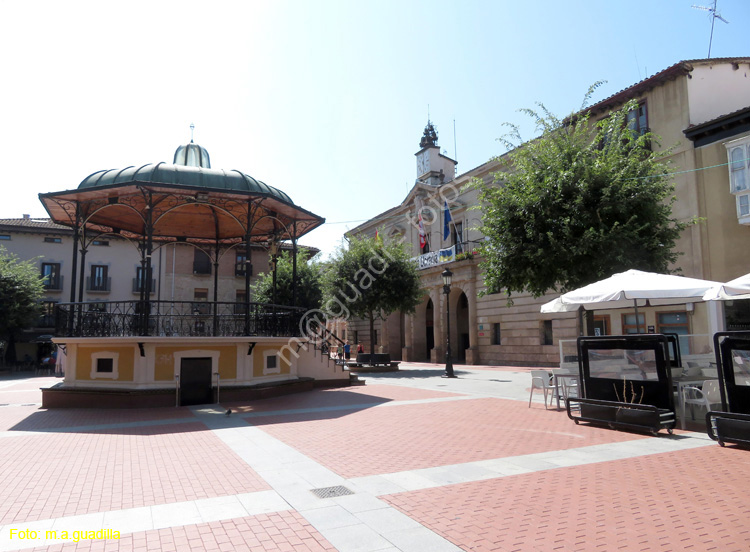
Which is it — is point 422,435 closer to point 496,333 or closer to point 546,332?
point 546,332

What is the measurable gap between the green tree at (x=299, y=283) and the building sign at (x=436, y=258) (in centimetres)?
739

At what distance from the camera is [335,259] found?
29578 mm

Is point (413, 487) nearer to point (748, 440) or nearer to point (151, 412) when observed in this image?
point (748, 440)

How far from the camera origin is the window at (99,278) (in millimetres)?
41844

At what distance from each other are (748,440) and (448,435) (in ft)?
14.9

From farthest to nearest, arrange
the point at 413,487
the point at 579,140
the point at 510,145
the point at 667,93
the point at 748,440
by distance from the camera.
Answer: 1. the point at 667,93
2. the point at 510,145
3. the point at 579,140
4. the point at 748,440
5. the point at 413,487

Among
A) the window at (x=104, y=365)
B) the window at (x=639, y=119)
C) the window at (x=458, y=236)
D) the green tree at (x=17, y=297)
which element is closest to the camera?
the window at (x=104, y=365)

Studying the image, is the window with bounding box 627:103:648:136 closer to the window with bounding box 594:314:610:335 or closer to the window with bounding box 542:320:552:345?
the window with bounding box 594:314:610:335

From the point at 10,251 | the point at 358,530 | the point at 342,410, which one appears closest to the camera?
the point at 358,530

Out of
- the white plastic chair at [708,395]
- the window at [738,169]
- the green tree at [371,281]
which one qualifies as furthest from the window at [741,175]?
the green tree at [371,281]

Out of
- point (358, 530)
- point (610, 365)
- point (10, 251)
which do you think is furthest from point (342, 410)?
point (10, 251)

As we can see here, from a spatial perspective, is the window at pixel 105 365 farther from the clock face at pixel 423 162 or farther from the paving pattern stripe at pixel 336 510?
the clock face at pixel 423 162

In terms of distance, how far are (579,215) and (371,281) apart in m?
16.1

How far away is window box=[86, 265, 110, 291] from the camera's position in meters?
41.8
